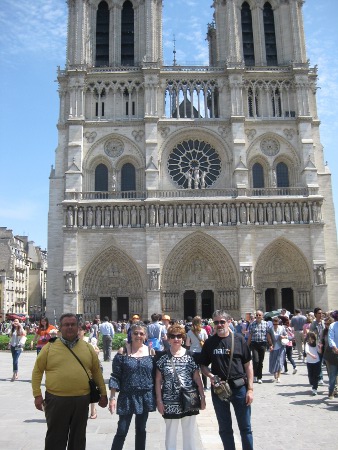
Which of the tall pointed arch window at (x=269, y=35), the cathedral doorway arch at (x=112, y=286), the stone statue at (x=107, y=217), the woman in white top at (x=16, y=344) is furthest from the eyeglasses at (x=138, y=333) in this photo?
the tall pointed arch window at (x=269, y=35)

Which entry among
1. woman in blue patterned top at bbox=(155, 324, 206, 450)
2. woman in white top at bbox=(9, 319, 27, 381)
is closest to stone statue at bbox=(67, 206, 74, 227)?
woman in white top at bbox=(9, 319, 27, 381)

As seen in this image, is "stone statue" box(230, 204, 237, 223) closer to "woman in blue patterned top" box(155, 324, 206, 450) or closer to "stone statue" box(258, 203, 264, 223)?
"stone statue" box(258, 203, 264, 223)

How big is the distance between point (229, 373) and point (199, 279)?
26.1 meters

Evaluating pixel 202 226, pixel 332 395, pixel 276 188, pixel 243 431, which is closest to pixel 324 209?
pixel 276 188

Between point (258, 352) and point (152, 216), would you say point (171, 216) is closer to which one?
point (152, 216)

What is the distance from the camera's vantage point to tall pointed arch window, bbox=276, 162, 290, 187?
109ft

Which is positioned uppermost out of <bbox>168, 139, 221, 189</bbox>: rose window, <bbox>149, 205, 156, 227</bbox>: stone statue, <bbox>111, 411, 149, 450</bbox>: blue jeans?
<bbox>168, 139, 221, 189</bbox>: rose window

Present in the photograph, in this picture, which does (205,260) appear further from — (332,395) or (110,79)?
(332,395)

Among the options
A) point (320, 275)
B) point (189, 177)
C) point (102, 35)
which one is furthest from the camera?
point (102, 35)

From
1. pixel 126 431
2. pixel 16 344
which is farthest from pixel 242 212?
pixel 126 431

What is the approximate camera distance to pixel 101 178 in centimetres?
3306

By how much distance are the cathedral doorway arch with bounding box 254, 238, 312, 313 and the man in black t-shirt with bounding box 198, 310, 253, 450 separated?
25.5 metres

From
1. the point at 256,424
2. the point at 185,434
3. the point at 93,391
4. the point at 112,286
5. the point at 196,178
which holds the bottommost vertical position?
the point at 256,424

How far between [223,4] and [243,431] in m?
34.9
